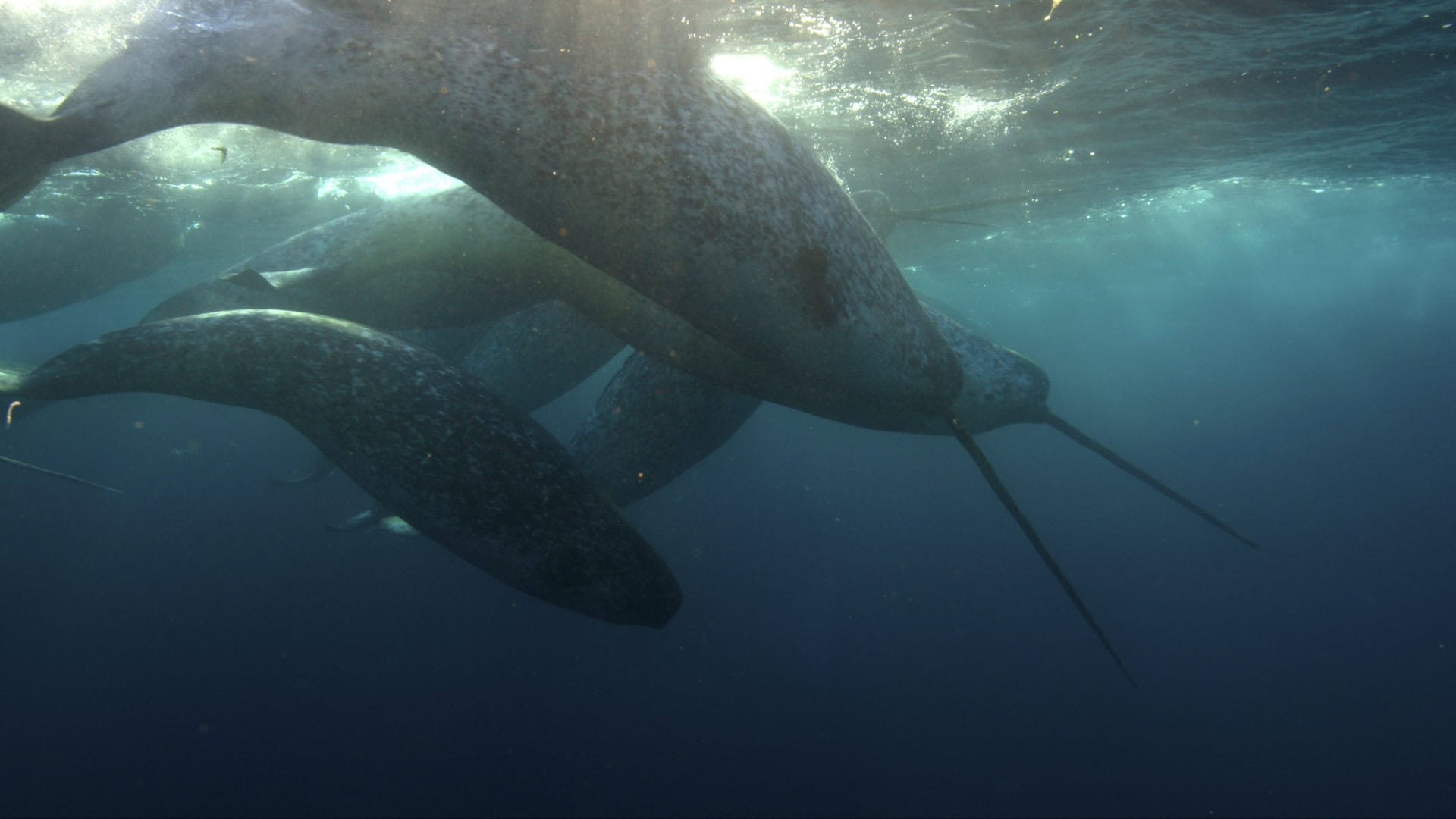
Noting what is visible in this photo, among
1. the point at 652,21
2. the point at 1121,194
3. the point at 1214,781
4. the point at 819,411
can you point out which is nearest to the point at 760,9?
the point at 652,21

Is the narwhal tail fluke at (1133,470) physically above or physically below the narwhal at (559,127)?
below

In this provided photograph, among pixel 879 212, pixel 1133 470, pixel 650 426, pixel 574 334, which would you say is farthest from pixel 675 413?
pixel 879 212

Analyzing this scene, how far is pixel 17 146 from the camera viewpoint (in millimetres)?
2943

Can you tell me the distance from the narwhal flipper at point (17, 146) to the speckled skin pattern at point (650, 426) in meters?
3.89

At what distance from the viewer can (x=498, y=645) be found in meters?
10.2

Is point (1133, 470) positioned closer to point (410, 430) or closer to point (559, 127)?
point (559, 127)

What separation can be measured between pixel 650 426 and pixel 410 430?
237 centimetres

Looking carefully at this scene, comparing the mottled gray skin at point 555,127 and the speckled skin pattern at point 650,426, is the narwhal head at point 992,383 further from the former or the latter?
the mottled gray skin at point 555,127

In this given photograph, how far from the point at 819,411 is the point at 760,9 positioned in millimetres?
6332

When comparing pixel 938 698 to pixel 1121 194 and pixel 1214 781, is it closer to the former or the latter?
pixel 1214 781

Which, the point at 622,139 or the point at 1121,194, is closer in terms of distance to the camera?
the point at 622,139

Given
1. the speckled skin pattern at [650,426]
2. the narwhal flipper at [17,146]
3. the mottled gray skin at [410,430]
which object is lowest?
the speckled skin pattern at [650,426]

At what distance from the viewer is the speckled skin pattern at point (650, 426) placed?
5.98 m

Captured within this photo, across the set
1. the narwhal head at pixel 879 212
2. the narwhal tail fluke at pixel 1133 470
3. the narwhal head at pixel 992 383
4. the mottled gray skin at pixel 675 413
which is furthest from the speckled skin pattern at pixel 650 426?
the narwhal head at pixel 879 212
